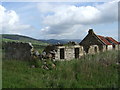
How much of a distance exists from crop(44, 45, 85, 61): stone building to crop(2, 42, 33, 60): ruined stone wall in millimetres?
1904

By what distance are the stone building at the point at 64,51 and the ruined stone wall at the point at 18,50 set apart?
190 cm

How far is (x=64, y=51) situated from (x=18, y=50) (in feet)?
12.7

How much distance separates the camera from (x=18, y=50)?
13.7m

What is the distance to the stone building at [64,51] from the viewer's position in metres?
13.9

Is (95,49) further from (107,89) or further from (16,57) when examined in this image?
(107,89)

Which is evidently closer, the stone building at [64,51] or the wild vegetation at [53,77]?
the wild vegetation at [53,77]

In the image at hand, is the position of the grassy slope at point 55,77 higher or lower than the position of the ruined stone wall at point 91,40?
lower

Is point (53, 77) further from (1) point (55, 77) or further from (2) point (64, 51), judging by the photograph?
(2) point (64, 51)

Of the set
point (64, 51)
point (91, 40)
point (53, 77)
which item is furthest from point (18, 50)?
point (91, 40)

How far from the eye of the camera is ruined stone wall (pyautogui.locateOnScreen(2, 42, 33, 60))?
12.8 meters

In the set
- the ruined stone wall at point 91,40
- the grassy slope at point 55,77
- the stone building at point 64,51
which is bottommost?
the grassy slope at point 55,77

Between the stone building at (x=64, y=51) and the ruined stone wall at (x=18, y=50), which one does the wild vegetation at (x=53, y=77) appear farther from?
the stone building at (x=64, y=51)

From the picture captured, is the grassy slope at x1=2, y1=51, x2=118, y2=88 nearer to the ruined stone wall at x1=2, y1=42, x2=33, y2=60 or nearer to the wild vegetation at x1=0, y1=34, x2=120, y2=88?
the wild vegetation at x1=0, y1=34, x2=120, y2=88

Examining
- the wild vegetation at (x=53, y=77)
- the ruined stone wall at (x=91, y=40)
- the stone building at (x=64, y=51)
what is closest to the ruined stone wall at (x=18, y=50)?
the wild vegetation at (x=53, y=77)
